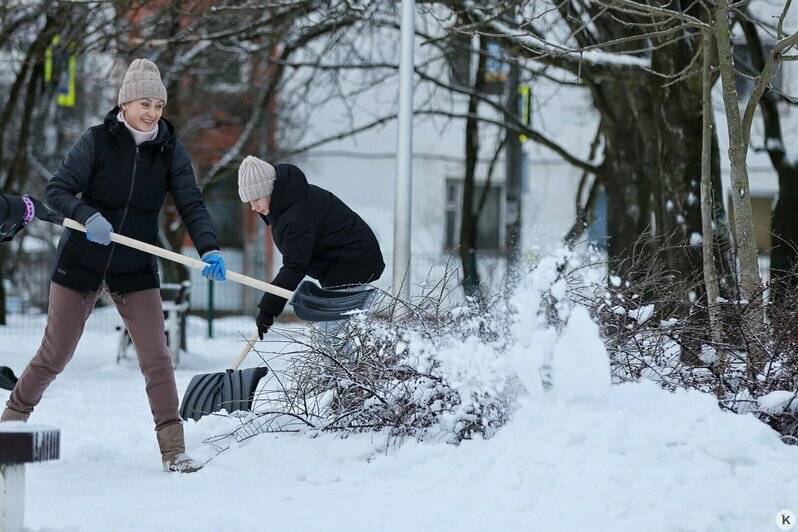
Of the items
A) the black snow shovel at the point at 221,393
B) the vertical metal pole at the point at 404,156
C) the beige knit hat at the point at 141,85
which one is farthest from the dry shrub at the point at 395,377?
the vertical metal pole at the point at 404,156

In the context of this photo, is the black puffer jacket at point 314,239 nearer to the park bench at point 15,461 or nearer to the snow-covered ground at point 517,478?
the snow-covered ground at point 517,478

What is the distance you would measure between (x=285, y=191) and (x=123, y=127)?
38.4 inches

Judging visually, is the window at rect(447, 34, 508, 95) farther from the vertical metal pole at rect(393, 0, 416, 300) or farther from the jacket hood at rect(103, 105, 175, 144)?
the jacket hood at rect(103, 105, 175, 144)

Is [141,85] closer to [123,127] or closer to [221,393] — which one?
[123,127]

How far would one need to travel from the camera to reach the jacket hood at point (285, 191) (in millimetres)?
5902

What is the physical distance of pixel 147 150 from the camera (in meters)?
5.28

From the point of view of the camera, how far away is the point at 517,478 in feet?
14.0

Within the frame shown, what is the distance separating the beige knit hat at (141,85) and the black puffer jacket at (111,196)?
116 millimetres

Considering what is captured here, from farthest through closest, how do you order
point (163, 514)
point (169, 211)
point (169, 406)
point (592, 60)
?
point (169, 211)
point (592, 60)
point (169, 406)
point (163, 514)

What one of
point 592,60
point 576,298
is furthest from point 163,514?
point 592,60

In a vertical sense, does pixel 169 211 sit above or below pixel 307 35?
below

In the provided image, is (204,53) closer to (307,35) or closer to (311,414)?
(307,35)

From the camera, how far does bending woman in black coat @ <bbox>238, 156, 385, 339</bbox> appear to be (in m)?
5.86

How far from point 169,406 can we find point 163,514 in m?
1.14
